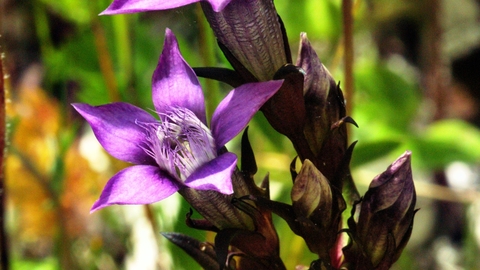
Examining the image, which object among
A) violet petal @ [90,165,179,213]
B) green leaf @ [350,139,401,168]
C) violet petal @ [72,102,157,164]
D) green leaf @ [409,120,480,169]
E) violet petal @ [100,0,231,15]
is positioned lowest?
green leaf @ [409,120,480,169]

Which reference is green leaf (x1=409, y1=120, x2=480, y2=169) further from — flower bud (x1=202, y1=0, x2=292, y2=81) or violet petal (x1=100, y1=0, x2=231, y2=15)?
violet petal (x1=100, y1=0, x2=231, y2=15)

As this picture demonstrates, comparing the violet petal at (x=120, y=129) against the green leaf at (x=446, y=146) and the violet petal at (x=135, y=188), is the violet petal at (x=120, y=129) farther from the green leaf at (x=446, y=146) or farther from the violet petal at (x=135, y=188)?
the green leaf at (x=446, y=146)

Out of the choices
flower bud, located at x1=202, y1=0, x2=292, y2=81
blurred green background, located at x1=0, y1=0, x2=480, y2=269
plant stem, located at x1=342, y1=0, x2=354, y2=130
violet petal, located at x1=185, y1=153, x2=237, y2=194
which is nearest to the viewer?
violet petal, located at x1=185, y1=153, x2=237, y2=194

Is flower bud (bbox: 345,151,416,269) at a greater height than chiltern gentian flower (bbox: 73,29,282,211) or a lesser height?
lesser

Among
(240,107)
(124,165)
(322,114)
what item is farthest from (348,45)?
(124,165)

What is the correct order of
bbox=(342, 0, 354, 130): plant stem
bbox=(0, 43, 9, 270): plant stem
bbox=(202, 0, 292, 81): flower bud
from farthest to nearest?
bbox=(342, 0, 354, 130): plant stem, bbox=(0, 43, 9, 270): plant stem, bbox=(202, 0, 292, 81): flower bud

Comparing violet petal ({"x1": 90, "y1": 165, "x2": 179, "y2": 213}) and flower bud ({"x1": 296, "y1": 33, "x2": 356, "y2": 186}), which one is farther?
flower bud ({"x1": 296, "y1": 33, "x2": 356, "y2": 186})

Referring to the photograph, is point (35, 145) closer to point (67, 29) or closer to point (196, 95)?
point (67, 29)

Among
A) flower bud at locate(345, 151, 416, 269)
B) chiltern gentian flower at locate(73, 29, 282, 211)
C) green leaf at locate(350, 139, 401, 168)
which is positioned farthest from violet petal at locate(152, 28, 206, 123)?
green leaf at locate(350, 139, 401, 168)
